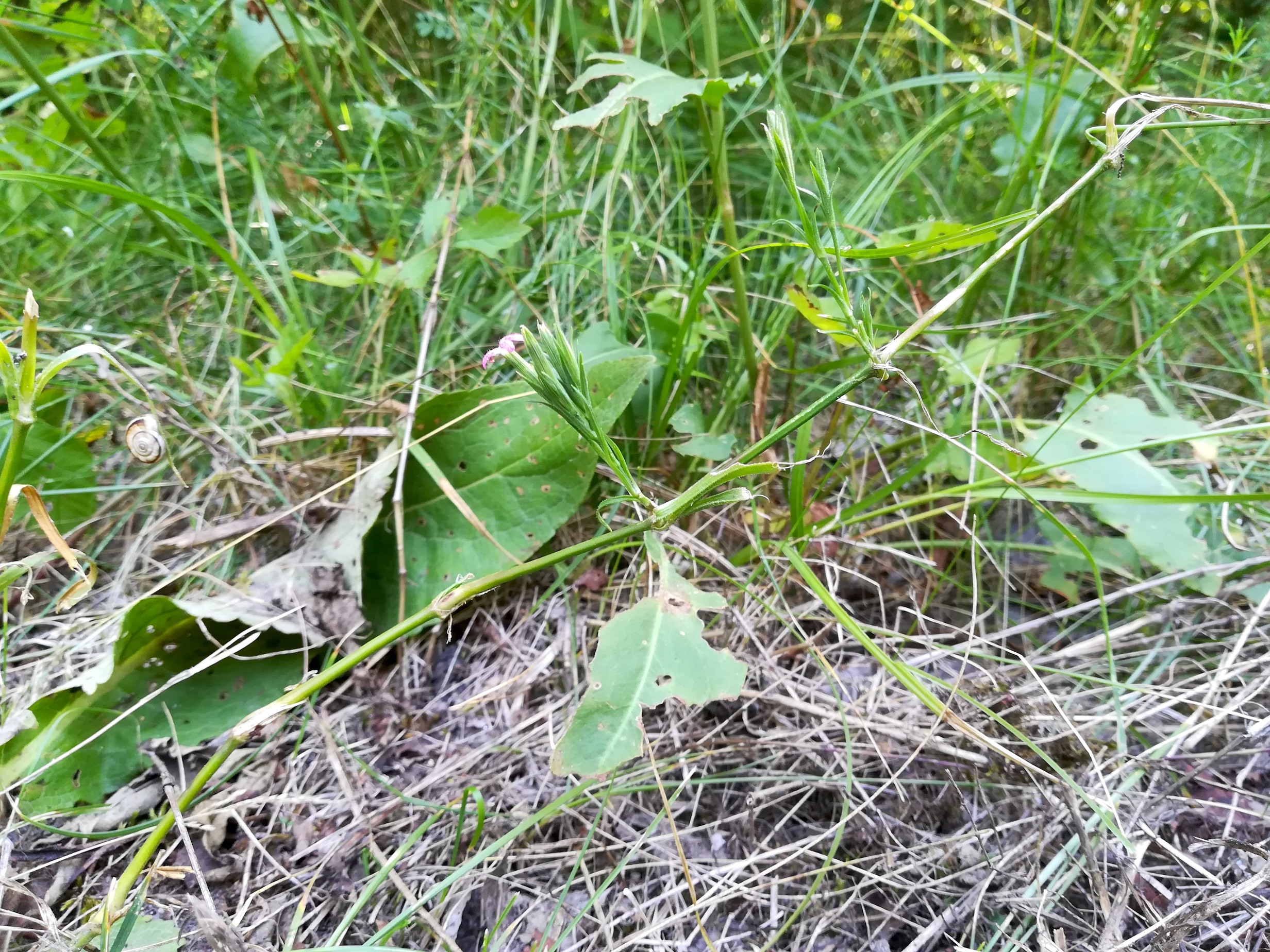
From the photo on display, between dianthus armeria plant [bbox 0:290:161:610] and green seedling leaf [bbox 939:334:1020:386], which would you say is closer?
dianthus armeria plant [bbox 0:290:161:610]

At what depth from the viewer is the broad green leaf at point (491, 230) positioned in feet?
4.58

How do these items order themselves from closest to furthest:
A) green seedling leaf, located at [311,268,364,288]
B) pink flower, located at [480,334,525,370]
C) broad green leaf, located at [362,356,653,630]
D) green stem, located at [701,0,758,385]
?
pink flower, located at [480,334,525,370], green stem, located at [701,0,758,385], broad green leaf, located at [362,356,653,630], green seedling leaf, located at [311,268,364,288]

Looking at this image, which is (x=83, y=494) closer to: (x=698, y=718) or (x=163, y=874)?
(x=163, y=874)

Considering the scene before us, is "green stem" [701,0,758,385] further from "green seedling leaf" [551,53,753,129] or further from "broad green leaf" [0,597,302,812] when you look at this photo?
"broad green leaf" [0,597,302,812]

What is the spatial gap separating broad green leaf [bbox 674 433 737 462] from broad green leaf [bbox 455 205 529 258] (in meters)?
0.56

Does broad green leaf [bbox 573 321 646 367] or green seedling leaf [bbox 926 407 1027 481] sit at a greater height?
broad green leaf [bbox 573 321 646 367]

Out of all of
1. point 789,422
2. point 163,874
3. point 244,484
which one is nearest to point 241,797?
point 163,874

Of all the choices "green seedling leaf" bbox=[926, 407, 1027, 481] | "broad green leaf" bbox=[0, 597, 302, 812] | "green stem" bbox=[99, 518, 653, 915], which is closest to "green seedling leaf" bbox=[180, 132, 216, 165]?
"broad green leaf" bbox=[0, 597, 302, 812]

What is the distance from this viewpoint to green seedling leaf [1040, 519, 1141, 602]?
131cm

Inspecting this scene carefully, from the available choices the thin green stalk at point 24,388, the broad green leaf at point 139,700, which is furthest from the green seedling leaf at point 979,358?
the thin green stalk at point 24,388

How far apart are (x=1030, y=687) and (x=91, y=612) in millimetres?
1674

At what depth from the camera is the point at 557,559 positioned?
930 millimetres

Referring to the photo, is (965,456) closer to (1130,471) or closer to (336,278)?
(1130,471)

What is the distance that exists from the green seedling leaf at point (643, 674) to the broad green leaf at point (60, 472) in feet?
3.64
